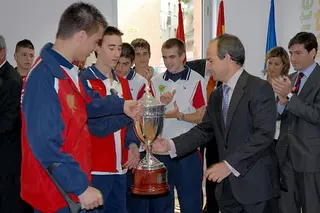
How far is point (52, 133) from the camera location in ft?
5.34

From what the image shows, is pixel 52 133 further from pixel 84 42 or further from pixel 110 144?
pixel 110 144

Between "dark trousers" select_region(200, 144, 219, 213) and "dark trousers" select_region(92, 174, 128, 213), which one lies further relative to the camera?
"dark trousers" select_region(200, 144, 219, 213)

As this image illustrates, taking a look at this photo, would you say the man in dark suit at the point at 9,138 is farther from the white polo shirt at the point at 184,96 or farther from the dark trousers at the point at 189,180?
the dark trousers at the point at 189,180

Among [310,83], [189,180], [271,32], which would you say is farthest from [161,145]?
[271,32]

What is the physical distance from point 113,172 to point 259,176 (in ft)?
2.82

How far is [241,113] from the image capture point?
221 centimetres

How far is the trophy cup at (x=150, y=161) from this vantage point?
2238 millimetres

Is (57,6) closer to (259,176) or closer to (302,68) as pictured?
(302,68)

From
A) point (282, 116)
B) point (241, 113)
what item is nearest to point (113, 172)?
point (241, 113)

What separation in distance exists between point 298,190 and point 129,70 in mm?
1614

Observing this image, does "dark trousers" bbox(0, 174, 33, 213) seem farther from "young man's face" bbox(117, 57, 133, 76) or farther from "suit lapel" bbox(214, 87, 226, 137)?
"suit lapel" bbox(214, 87, 226, 137)

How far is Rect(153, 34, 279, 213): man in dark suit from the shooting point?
7.07 feet

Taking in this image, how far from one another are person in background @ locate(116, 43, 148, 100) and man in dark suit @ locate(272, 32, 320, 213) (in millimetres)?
1067

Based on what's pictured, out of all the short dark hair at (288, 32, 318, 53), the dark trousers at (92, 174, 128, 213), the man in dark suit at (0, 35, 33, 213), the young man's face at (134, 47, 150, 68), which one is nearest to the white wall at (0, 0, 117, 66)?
the man in dark suit at (0, 35, 33, 213)
